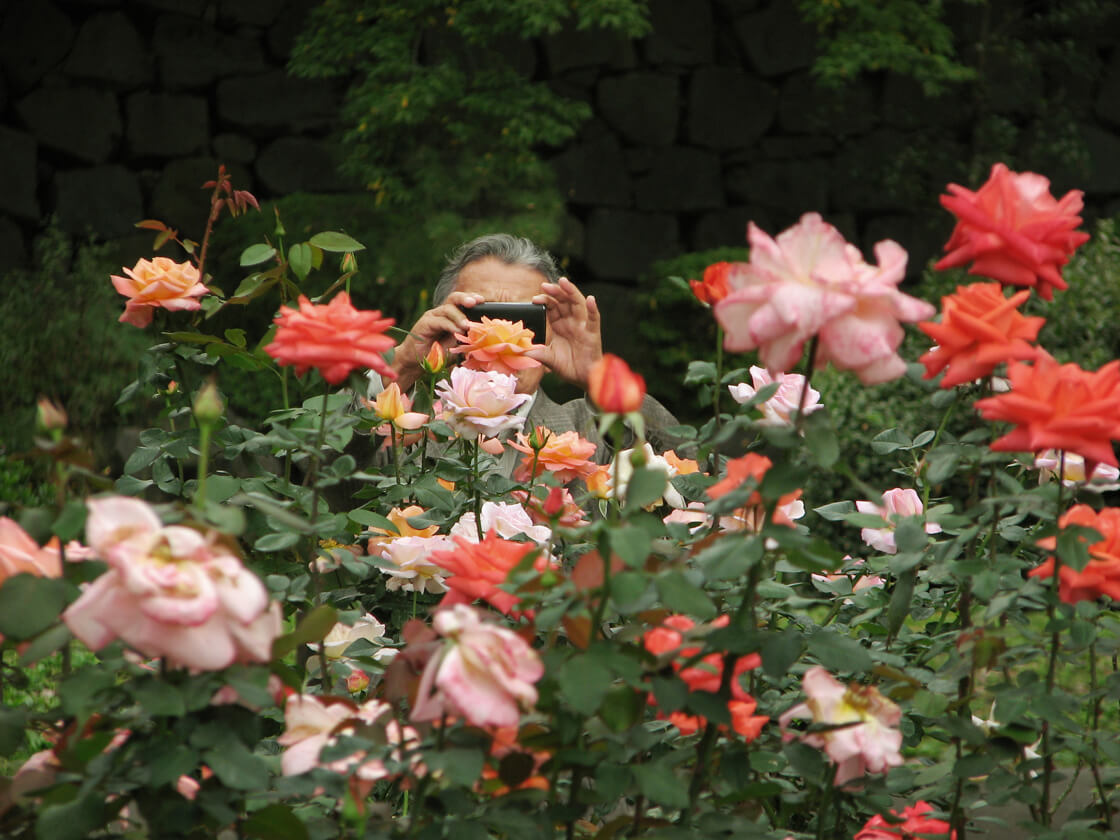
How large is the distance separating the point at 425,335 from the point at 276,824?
90 cm

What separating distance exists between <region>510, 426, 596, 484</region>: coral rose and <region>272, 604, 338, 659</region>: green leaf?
0.38 m

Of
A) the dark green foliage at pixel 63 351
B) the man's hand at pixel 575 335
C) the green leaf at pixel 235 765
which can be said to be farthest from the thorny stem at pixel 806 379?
the dark green foliage at pixel 63 351

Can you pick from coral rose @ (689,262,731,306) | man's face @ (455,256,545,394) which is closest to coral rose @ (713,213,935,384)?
coral rose @ (689,262,731,306)

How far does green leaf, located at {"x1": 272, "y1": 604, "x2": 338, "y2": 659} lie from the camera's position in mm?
607

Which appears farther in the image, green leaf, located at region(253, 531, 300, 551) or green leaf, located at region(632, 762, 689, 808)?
green leaf, located at region(253, 531, 300, 551)

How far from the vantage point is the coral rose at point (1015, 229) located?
667 millimetres

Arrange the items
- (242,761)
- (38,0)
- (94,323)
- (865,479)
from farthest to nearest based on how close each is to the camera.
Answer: (38,0) < (94,323) < (865,479) < (242,761)

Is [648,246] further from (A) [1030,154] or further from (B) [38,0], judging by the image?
(B) [38,0]

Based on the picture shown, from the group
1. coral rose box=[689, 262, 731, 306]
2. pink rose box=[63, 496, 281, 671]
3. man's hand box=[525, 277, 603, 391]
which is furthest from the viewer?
man's hand box=[525, 277, 603, 391]

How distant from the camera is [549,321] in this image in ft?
5.32

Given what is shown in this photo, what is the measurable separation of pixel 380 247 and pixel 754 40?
2101 mm

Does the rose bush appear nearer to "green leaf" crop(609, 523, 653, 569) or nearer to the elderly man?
"green leaf" crop(609, 523, 653, 569)

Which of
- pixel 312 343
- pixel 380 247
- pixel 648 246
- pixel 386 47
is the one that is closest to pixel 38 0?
pixel 386 47

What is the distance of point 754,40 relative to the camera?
17.4ft
